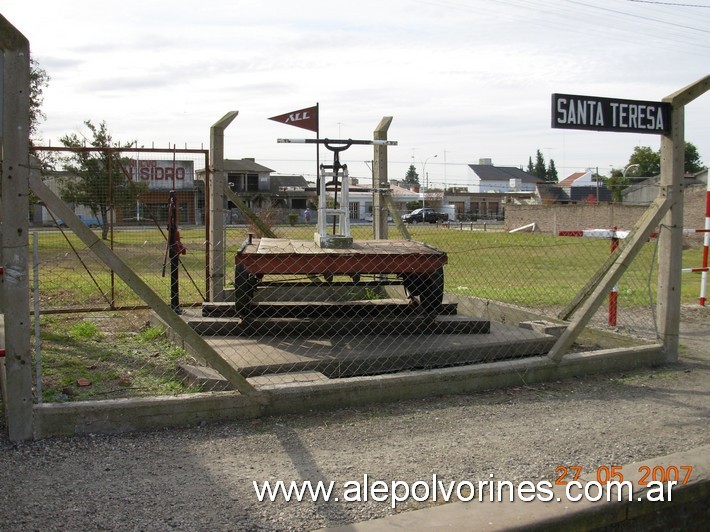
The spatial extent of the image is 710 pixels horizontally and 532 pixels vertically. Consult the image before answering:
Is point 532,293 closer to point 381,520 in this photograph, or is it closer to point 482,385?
point 482,385

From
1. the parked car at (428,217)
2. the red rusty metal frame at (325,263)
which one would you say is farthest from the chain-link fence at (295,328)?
the parked car at (428,217)

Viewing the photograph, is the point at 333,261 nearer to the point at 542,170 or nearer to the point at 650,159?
the point at 650,159

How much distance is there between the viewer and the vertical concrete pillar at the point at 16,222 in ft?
13.8

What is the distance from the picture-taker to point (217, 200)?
27.9 feet

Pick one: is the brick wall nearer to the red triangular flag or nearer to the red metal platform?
the red triangular flag

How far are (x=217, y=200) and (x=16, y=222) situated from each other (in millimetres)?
4266

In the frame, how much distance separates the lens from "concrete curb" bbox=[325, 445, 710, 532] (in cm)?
333

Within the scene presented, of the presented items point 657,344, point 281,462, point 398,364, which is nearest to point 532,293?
point 657,344

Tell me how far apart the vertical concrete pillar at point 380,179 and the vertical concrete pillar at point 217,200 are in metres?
1.79

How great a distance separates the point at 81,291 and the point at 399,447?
821cm

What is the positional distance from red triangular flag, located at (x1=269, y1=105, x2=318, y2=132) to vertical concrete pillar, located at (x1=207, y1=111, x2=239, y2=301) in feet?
1.90

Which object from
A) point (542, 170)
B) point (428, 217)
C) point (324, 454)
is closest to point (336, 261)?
point (324, 454)

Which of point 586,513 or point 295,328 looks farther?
point 295,328
